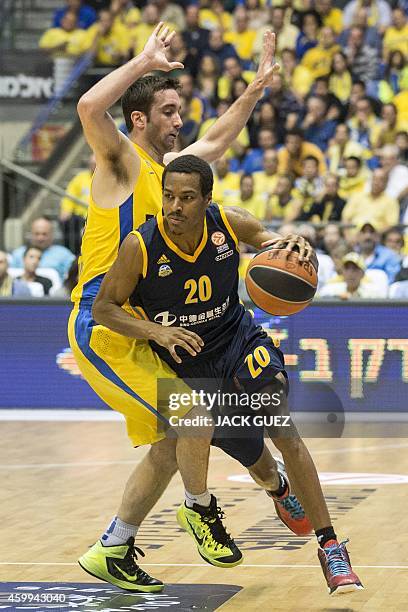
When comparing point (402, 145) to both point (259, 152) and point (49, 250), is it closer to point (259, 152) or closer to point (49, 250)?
point (259, 152)

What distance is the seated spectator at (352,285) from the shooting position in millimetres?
12930

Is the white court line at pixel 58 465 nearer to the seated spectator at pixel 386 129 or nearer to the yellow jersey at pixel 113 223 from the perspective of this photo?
the yellow jersey at pixel 113 223

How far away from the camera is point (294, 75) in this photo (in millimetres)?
16656

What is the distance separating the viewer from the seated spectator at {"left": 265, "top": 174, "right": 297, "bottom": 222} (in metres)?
14.7

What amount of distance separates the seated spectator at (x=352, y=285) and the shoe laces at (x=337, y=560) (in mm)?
7207

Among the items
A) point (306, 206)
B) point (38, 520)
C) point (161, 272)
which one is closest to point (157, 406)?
point (161, 272)

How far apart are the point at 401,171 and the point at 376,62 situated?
7.84ft

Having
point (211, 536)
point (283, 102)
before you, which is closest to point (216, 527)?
point (211, 536)

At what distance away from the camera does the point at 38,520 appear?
7.89m

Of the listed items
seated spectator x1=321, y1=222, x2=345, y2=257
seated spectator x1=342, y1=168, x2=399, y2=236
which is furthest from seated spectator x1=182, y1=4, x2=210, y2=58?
seated spectator x1=321, y1=222, x2=345, y2=257

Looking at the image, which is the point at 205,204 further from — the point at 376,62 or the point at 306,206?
the point at 376,62

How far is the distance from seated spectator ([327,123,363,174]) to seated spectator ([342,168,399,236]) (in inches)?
31.2

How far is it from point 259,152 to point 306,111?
0.89 metres

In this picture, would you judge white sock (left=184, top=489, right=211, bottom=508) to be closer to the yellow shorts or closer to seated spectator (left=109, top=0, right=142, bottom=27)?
the yellow shorts
